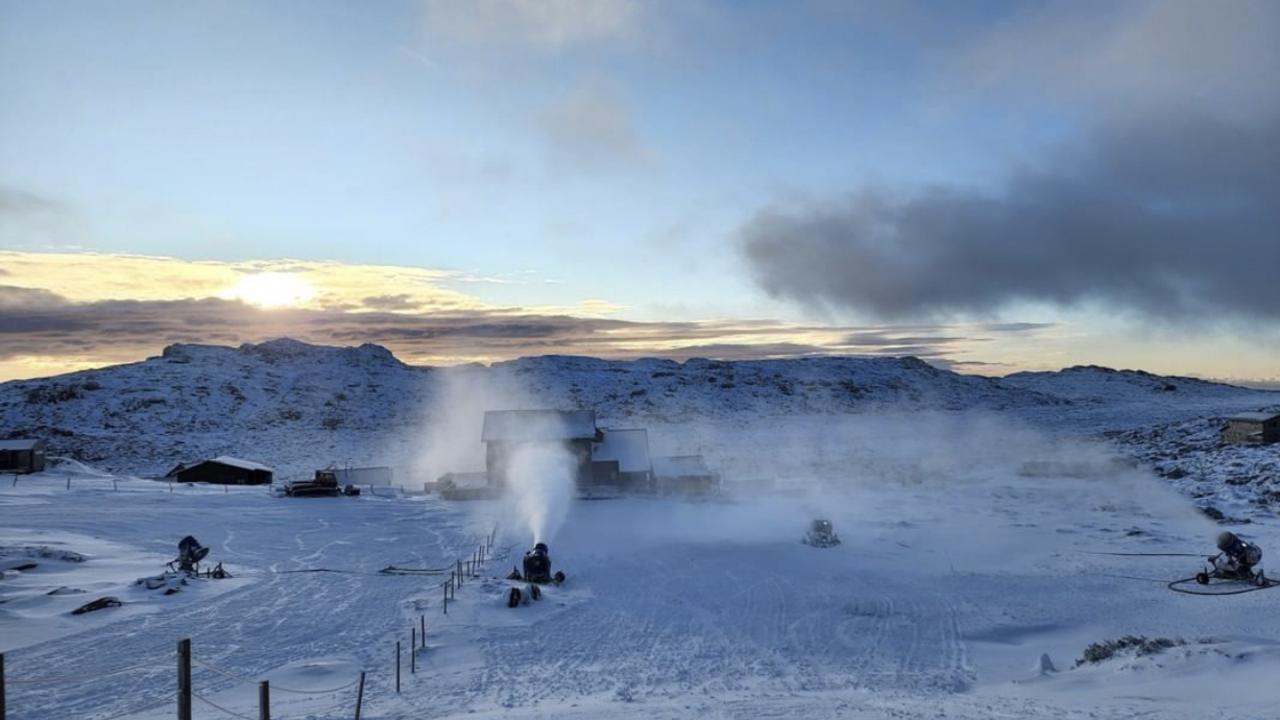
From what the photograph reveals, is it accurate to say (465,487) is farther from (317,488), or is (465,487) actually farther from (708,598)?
(708,598)

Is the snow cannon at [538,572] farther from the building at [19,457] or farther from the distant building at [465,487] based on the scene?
the building at [19,457]

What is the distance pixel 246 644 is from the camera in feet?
72.5

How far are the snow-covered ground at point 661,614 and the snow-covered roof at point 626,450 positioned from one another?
7.83 m

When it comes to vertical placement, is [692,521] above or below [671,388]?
below

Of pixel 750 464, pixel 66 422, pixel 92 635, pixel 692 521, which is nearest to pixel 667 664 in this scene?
pixel 92 635

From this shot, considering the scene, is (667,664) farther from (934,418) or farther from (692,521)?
(934,418)

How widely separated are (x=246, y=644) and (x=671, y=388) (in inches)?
4625

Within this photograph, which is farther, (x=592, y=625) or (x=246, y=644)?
(x=592, y=625)

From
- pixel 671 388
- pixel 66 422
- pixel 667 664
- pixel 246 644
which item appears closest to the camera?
pixel 667 664

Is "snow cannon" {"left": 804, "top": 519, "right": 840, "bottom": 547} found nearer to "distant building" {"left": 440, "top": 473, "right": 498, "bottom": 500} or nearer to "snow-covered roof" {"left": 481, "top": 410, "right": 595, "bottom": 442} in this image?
"snow-covered roof" {"left": 481, "top": 410, "right": 595, "bottom": 442}

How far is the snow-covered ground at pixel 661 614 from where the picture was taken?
692 inches

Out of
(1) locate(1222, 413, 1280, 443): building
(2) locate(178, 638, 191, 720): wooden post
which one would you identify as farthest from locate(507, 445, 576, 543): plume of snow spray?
(1) locate(1222, 413, 1280, 443): building

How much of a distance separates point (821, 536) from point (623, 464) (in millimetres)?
23271

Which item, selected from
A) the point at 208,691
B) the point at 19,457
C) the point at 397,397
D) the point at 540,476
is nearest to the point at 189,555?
the point at 208,691
